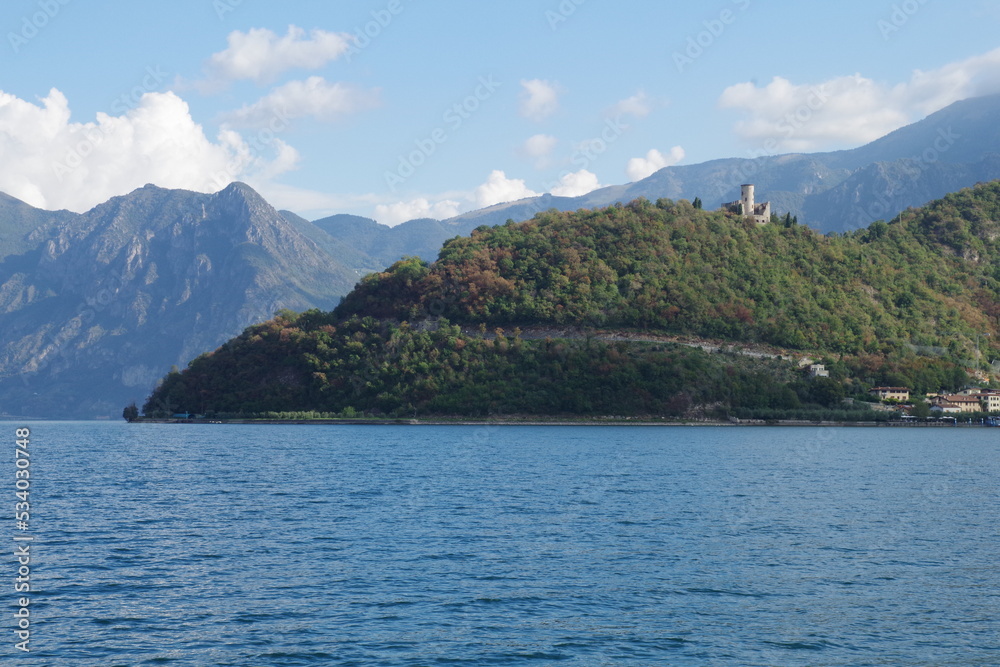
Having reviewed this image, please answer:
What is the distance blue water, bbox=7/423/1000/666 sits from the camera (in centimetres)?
3041

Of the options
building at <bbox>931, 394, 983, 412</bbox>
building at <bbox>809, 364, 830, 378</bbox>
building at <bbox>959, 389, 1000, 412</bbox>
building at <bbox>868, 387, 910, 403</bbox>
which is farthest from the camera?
building at <bbox>959, 389, 1000, 412</bbox>

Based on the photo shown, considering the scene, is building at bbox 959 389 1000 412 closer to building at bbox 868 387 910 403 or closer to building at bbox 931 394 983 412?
building at bbox 931 394 983 412

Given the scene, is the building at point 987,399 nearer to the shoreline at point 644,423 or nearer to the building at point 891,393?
the shoreline at point 644,423

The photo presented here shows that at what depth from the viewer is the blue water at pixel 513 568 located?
30.4 m

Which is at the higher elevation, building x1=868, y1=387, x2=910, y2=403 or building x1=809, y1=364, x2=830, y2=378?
building x1=809, y1=364, x2=830, y2=378

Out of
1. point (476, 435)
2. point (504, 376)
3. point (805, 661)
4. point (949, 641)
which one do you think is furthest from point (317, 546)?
point (504, 376)

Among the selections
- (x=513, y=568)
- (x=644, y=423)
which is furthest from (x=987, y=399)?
(x=513, y=568)

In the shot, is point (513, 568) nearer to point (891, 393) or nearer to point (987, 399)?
point (891, 393)

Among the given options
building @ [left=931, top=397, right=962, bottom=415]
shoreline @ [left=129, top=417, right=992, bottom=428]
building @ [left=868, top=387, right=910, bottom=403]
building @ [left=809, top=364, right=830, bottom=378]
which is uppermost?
building @ [left=809, top=364, right=830, bottom=378]

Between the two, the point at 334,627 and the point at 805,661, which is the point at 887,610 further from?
the point at 334,627

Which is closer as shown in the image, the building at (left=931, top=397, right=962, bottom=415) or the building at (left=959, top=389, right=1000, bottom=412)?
the building at (left=931, top=397, right=962, bottom=415)

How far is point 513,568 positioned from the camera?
4109 centimetres

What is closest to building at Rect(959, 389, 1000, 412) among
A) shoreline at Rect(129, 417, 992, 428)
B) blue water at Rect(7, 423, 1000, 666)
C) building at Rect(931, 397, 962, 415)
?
building at Rect(931, 397, 962, 415)

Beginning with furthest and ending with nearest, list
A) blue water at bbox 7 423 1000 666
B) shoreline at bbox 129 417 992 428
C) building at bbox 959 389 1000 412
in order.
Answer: building at bbox 959 389 1000 412, shoreline at bbox 129 417 992 428, blue water at bbox 7 423 1000 666
